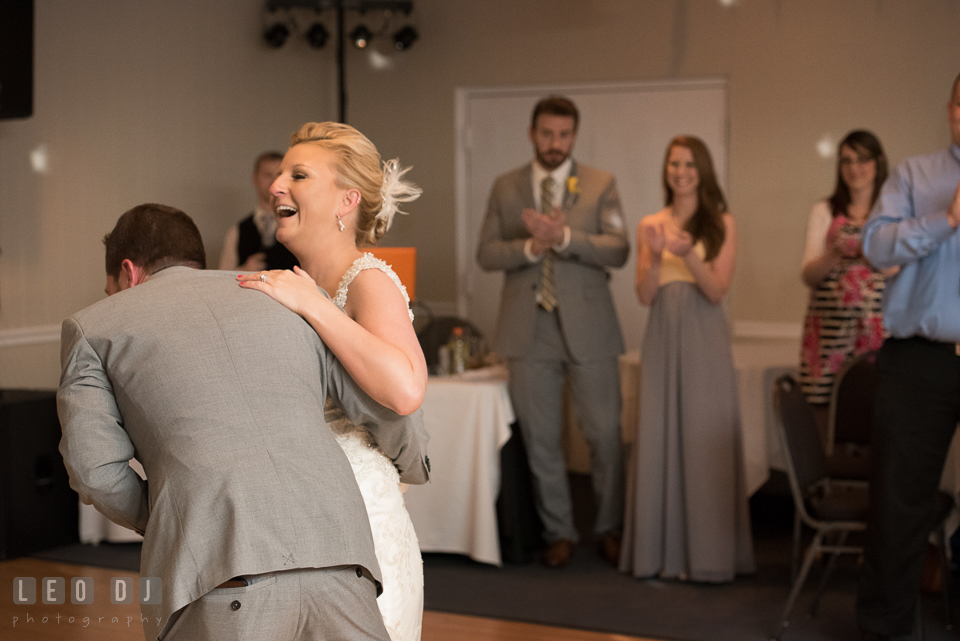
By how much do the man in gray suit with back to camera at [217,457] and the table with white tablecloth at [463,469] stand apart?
263cm

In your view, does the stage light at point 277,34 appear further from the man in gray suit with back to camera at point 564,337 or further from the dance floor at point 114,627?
the dance floor at point 114,627

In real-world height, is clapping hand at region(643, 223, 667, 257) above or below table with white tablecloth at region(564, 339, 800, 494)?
above

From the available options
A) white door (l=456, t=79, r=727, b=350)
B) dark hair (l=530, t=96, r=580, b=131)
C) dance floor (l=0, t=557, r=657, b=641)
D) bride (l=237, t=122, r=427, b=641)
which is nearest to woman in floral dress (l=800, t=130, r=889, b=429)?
dark hair (l=530, t=96, r=580, b=131)

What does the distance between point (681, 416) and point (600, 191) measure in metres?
1.10

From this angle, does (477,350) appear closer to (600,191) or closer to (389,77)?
(600,191)

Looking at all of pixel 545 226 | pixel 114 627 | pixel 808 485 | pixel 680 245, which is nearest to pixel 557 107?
pixel 545 226

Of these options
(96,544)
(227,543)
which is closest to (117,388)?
(227,543)

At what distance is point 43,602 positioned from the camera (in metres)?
3.85

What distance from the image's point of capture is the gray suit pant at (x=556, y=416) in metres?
4.18

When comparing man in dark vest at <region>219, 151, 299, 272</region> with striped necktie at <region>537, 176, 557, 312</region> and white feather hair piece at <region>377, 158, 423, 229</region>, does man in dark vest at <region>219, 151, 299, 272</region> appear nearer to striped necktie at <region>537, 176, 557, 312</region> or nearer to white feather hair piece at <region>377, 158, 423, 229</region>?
striped necktie at <region>537, 176, 557, 312</region>

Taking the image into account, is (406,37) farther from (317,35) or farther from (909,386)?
(909,386)

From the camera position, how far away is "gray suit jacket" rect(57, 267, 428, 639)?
1.29 m

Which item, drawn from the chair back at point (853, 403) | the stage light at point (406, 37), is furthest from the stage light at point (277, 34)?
the chair back at point (853, 403)

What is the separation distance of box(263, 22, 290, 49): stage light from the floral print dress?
3898 millimetres
